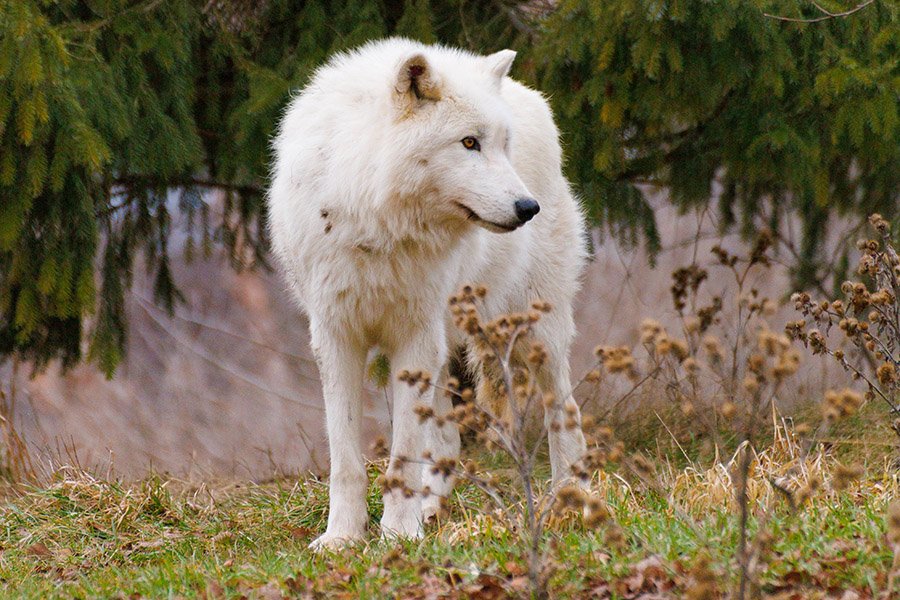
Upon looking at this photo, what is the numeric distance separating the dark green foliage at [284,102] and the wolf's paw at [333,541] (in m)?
2.30

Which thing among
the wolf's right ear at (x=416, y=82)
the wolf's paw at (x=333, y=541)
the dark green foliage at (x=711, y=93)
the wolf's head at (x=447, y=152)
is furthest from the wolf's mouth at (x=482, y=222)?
the dark green foliage at (x=711, y=93)

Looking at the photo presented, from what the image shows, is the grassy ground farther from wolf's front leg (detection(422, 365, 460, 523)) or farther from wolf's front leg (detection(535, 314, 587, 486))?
wolf's front leg (detection(535, 314, 587, 486))

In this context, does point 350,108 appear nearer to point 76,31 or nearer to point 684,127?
point 76,31

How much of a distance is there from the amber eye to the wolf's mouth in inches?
9.3

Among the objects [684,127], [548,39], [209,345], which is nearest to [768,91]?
[684,127]

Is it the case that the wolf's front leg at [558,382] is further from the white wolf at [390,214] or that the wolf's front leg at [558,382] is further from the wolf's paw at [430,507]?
the white wolf at [390,214]

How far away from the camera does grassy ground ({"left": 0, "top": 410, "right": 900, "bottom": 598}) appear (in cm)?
340

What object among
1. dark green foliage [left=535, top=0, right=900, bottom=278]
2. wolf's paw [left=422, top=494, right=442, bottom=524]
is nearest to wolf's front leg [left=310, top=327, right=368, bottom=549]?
wolf's paw [left=422, top=494, right=442, bottom=524]

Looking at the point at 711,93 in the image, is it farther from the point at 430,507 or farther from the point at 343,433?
the point at 343,433

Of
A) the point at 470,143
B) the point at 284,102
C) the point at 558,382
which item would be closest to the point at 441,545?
the point at 470,143

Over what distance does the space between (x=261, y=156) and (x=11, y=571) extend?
9.60 ft

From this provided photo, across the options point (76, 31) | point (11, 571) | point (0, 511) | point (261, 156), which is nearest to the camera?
point (11, 571)

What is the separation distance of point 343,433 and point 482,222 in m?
1.18

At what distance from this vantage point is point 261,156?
6.72 m
